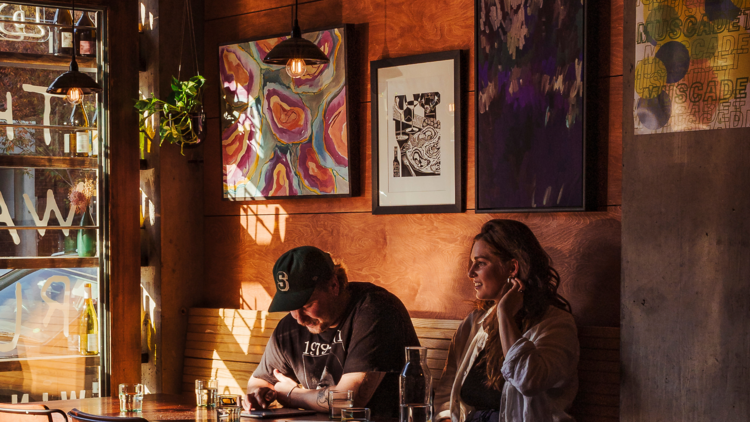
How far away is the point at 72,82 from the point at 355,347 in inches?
76.4

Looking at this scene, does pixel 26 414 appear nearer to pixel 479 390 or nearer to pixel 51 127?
pixel 479 390

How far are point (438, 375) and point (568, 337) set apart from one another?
827 mm

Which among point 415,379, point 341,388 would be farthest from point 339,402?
point 341,388

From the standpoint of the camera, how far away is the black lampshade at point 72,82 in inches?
152

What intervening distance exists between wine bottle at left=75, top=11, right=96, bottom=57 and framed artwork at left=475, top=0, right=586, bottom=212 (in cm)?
213

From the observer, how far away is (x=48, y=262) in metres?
4.24

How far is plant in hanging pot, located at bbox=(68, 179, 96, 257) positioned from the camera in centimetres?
430

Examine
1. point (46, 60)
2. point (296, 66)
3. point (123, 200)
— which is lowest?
point (123, 200)

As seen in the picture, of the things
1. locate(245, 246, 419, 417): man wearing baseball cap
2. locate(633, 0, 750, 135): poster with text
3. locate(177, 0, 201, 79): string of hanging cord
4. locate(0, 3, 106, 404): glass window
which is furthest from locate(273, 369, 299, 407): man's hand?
locate(177, 0, 201, 79): string of hanging cord

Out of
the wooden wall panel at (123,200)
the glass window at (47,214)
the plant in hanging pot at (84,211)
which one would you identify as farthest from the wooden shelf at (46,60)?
the plant in hanging pot at (84,211)

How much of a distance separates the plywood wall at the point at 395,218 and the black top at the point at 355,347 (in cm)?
60

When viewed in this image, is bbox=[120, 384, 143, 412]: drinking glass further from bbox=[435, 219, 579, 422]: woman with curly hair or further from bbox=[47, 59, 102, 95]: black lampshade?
bbox=[47, 59, 102, 95]: black lampshade

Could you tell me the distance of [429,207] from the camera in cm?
383

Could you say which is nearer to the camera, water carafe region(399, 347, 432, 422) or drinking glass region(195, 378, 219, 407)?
water carafe region(399, 347, 432, 422)
